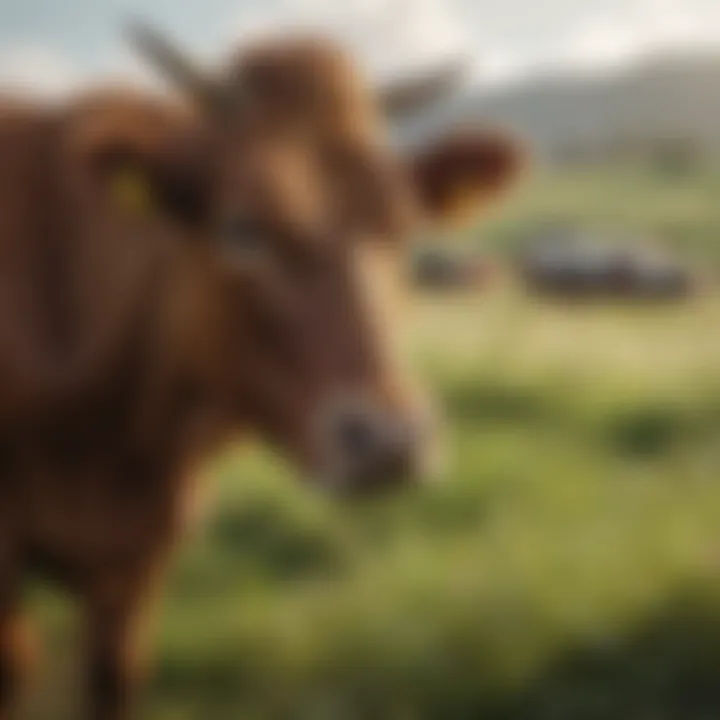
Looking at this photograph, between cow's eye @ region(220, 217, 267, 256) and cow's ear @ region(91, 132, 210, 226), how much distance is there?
1.0 inches

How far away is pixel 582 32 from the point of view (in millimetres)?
1090

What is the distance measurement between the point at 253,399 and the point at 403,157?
207mm

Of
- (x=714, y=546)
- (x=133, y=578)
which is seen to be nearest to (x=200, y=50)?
(x=133, y=578)

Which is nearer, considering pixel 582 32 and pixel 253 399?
pixel 253 399

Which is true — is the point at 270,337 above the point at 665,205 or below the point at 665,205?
below

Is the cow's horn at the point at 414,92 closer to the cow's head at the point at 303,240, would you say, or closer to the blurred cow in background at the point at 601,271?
the cow's head at the point at 303,240

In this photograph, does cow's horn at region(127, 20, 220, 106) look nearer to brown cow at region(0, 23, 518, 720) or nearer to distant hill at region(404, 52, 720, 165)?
brown cow at region(0, 23, 518, 720)

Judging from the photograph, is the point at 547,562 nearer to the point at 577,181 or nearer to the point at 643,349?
the point at 643,349

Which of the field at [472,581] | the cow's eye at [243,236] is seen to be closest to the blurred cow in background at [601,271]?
the field at [472,581]

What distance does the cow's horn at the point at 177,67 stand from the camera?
0.96 m

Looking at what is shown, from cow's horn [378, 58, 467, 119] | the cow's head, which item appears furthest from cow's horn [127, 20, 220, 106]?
cow's horn [378, 58, 467, 119]

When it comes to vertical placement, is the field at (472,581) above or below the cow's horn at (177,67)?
below

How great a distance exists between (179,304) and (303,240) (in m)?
0.13

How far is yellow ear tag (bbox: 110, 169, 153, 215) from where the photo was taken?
3.08ft
